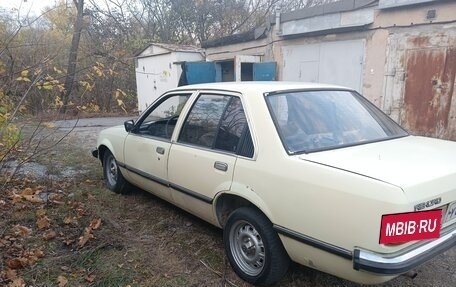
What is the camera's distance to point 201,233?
12.2ft

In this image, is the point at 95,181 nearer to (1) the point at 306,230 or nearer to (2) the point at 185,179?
(2) the point at 185,179

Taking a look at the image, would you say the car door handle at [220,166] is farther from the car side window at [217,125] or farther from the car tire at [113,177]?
the car tire at [113,177]

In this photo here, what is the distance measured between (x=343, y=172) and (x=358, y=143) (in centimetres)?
68

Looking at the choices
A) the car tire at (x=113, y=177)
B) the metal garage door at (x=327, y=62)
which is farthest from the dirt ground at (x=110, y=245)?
the metal garage door at (x=327, y=62)

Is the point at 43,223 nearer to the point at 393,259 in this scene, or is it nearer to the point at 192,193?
the point at 192,193

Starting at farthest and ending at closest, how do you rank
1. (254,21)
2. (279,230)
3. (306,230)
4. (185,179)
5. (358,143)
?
(254,21) < (185,179) < (358,143) < (279,230) < (306,230)

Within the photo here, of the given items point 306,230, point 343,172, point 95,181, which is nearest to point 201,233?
point 306,230

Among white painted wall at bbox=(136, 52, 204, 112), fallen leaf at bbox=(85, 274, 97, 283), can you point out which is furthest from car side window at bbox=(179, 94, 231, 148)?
white painted wall at bbox=(136, 52, 204, 112)

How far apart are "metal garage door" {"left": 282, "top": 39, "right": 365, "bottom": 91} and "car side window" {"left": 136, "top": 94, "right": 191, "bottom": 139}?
4871mm

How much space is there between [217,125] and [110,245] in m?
1.55

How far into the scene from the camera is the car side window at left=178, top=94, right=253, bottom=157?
115 inches

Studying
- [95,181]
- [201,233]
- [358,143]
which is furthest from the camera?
[95,181]

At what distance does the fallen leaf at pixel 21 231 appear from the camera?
3555 mm

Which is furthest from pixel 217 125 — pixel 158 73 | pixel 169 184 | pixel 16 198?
pixel 158 73
